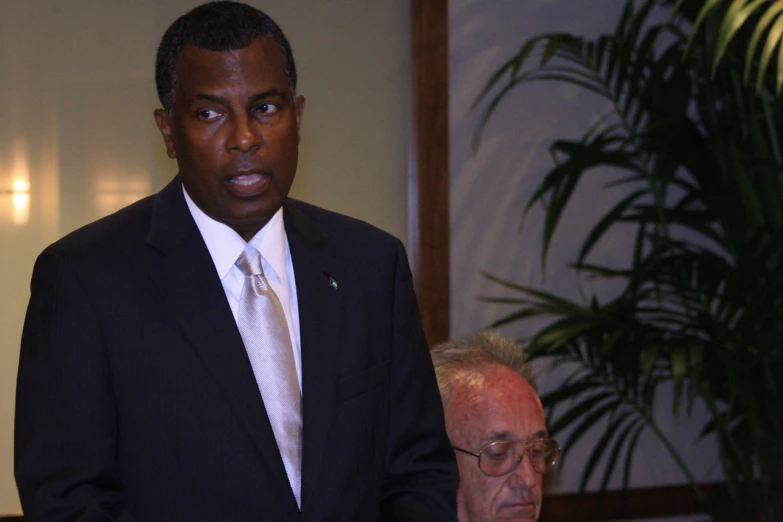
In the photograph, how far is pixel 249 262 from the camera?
122 cm

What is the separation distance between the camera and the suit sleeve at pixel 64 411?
1.06 meters

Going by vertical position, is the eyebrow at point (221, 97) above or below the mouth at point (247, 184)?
above

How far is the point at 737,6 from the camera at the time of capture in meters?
2.43

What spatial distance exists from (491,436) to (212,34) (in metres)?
Result: 1.13

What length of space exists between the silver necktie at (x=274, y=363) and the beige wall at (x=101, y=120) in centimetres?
195

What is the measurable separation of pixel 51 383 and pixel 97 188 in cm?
202

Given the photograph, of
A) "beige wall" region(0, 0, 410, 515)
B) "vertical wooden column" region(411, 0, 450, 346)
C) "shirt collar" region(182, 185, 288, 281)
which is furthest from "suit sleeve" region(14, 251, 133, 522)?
"vertical wooden column" region(411, 0, 450, 346)

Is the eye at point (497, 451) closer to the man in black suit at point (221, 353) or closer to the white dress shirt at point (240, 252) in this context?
the man in black suit at point (221, 353)

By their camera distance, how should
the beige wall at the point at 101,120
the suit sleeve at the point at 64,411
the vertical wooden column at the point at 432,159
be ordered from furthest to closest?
the vertical wooden column at the point at 432,159, the beige wall at the point at 101,120, the suit sleeve at the point at 64,411

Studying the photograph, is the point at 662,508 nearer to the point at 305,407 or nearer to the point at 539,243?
the point at 539,243

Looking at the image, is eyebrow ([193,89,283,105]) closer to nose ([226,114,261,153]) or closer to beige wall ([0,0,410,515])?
nose ([226,114,261,153])

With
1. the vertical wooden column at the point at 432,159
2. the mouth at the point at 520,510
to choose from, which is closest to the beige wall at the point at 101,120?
the vertical wooden column at the point at 432,159

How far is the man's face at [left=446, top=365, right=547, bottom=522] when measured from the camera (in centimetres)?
207

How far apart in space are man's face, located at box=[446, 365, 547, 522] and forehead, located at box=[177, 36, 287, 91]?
1.04 metres
